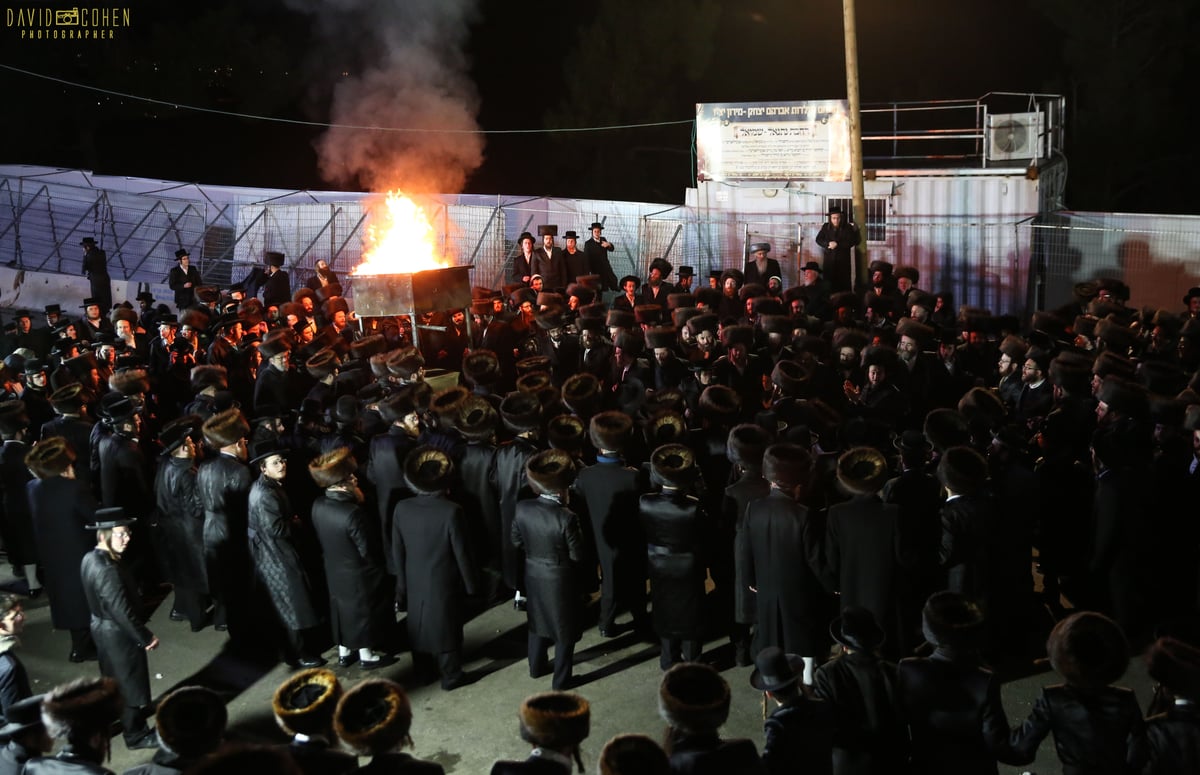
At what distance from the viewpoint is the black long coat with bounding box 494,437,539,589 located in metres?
8.76

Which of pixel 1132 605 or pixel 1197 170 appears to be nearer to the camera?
pixel 1132 605

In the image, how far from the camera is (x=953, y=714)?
17.0 ft

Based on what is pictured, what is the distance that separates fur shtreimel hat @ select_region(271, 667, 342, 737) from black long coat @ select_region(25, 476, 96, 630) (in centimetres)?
429

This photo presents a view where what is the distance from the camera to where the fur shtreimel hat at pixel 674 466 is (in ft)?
24.7

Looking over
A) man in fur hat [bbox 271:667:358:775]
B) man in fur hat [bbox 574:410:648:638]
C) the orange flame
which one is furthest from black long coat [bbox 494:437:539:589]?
the orange flame

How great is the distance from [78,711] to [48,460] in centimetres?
402

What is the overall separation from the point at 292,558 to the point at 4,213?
66.2ft

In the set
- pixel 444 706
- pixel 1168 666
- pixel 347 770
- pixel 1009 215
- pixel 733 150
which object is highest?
pixel 733 150

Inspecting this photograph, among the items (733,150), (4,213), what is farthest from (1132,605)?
(4,213)

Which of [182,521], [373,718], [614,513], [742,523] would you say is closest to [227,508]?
[182,521]

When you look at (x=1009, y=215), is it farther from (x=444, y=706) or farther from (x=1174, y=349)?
(x=444, y=706)

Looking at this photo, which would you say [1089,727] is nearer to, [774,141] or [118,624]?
[118,624]

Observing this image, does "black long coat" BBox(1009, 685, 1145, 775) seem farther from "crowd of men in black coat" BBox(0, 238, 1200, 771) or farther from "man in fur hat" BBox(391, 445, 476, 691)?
"man in fur hat" BBox(391, 445, 476, 691)

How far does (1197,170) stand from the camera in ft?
103
